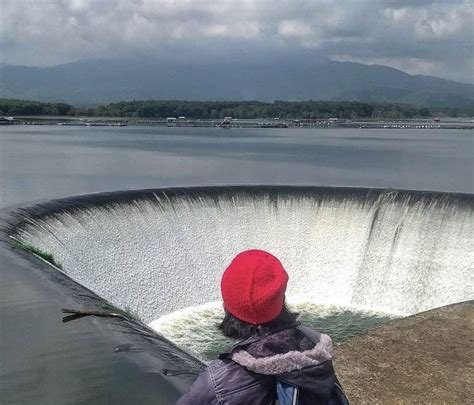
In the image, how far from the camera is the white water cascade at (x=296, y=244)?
13.0 metres

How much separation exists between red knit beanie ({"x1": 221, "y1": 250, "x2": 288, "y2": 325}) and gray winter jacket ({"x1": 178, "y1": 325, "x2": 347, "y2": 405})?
83 millimetres

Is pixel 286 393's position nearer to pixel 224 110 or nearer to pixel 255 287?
pixel 255 287

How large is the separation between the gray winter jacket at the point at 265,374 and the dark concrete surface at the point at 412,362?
510 centimetres

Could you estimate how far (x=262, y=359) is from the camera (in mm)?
1974

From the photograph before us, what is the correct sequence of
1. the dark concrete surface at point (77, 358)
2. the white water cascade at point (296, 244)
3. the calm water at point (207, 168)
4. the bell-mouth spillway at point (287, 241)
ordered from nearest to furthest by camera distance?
1. the dark concrete surface at point (77, 358)
2. the bell-mouth spillway at point (287, 241)
3. the white water cascade at point (296, 244)
4. the calm water at point (207, 168)

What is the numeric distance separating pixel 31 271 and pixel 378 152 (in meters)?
31.9

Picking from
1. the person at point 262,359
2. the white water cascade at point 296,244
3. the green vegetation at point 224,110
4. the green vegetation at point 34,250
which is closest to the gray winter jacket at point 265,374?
the person at point 262,359

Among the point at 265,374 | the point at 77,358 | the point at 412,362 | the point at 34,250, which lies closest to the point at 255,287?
the point at 265,374

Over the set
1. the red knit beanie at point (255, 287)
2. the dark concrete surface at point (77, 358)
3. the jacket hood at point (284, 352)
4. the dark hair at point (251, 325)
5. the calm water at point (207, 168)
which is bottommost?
the calm water at point (207, 168)

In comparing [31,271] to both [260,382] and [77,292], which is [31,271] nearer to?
[77,292]

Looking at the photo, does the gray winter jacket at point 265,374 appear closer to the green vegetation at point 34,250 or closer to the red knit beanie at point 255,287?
the red knit beanie at point 255,287

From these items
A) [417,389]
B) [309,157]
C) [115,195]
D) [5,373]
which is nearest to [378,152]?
[309,157]

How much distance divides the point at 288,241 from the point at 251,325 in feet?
45.4

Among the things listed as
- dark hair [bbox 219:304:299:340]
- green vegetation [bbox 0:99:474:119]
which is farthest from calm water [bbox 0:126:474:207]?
green vegetation [bbox 0:99:474:119]
